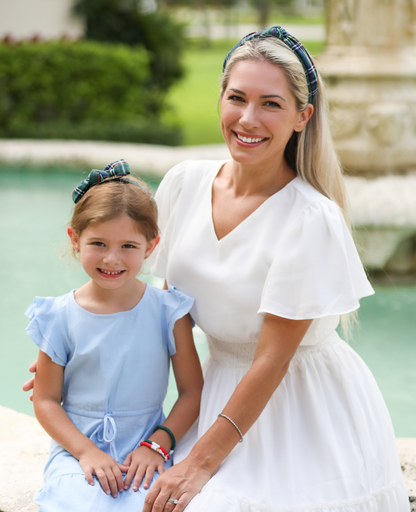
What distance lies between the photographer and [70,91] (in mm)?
10828

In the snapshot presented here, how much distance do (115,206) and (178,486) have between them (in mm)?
724

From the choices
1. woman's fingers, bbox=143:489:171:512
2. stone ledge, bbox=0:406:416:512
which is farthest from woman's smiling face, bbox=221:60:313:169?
stone ledge, bbox=0:406:416:512

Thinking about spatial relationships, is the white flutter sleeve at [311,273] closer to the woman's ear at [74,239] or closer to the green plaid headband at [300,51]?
the green plaid headband at [300,51]

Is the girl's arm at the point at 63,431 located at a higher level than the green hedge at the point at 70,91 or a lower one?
higher

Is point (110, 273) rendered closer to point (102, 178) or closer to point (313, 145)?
point (102, 178)

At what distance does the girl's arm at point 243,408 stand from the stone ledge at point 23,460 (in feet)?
1.63

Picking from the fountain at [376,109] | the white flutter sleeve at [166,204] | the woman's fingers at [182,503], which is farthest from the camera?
the fountain at [376,109]

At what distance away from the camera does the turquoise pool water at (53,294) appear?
11.0 feet

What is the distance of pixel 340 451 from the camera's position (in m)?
1.71

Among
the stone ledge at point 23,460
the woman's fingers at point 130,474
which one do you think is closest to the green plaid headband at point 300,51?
the woman's fingers at point 130,474

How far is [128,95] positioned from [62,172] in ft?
11.7

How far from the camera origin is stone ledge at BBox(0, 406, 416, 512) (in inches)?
74.4

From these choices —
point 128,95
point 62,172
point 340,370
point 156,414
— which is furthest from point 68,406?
point 128,95

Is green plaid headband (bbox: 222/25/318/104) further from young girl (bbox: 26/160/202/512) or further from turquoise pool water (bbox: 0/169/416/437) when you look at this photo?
turquoise pool water (bbox: 0/169/416/437)
